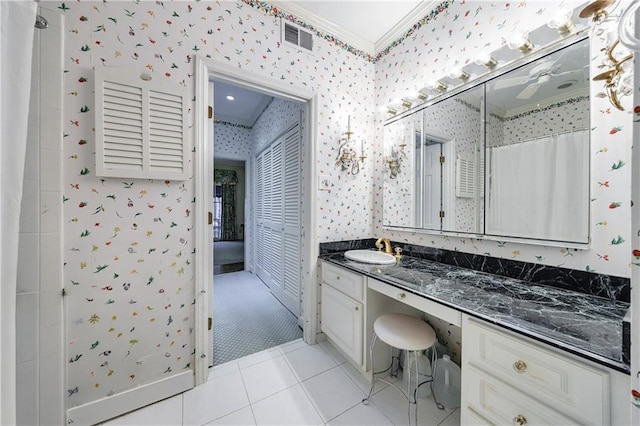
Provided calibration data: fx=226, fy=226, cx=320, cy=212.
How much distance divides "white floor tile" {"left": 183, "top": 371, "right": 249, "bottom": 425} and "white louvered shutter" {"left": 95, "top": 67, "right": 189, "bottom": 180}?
1415 mm

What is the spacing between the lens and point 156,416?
4.37ft

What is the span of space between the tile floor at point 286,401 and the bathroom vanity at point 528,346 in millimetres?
566

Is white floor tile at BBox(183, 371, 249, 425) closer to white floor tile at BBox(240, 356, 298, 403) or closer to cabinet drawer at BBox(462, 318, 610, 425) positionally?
white floor tile at BBox(240, 356, 298, 403)

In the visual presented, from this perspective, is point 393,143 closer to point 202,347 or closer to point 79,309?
point 202,347

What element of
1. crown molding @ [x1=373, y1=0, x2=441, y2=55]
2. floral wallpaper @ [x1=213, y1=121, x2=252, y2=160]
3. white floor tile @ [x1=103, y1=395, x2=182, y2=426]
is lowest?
white floor tile @ [x1=103, y1=395, x2=182, y2=426]

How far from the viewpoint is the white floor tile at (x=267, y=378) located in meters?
1.51

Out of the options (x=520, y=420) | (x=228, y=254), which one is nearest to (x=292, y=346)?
(x=520, y=420)

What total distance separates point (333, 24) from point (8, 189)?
233 centimetres

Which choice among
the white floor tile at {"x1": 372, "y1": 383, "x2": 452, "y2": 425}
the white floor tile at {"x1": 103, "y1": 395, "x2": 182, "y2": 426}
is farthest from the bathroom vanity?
the white floor tile at {"x1": 103, "y1": 395, "x2": 182, "y2": 426}

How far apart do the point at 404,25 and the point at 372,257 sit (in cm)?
200

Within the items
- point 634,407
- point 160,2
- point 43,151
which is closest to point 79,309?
point 43,151

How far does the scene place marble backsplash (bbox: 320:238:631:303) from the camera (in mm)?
1027

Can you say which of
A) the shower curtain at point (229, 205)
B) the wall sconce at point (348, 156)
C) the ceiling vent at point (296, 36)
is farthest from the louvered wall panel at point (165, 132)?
the shower curtain at point (229, 205)

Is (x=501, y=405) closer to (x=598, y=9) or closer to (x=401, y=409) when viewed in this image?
(x=401, y=409)
